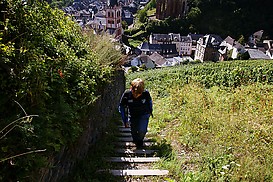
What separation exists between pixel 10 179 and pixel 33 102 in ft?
2.22

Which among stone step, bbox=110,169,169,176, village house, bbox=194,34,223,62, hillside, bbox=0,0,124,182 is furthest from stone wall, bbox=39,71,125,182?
village house, bbox=194,34,223,62

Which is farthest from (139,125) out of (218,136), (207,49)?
(207,49)

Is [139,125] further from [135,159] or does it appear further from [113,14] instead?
[113,14]

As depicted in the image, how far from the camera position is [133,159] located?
386cm

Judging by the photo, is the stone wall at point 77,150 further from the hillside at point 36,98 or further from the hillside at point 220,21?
the hillside at point 220,21

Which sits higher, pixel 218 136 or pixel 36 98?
pixel 36 98

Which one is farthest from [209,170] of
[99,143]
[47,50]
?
[47,50]

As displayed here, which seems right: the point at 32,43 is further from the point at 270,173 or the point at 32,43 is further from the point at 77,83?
the point at 270,173

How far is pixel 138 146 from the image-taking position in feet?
14.5

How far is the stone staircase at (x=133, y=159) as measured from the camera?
3.40m

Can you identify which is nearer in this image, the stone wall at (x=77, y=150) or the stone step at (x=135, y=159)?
the stone wall at (x=77, y=150)

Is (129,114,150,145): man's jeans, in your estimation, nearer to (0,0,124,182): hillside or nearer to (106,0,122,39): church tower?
(0,0,124,182): hillside

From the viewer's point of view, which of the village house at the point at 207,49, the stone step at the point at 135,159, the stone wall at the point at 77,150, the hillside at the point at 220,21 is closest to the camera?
the stone wall at the point at 77,150

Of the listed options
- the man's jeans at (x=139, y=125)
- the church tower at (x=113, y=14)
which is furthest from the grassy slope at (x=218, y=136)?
the church tower at (x=113, y=14)
